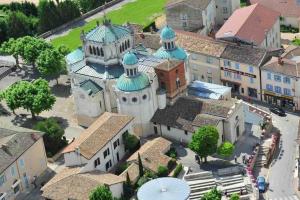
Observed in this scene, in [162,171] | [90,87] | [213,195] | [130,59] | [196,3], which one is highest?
[130,59]

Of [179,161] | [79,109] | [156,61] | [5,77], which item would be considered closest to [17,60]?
[5,77]

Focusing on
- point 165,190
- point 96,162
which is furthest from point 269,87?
point 165,190

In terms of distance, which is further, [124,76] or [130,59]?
[124,76]

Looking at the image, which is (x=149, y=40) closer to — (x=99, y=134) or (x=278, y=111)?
(x=278, y=111)

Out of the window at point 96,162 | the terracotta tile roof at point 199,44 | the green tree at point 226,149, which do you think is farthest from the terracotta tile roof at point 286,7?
the window at point 96,162

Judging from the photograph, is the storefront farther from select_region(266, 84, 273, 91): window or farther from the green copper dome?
the green copper dome

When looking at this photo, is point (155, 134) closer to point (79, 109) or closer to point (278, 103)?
point (79, 109)

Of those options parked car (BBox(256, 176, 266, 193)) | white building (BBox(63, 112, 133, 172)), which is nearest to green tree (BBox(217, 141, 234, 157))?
parked car (BBox(256, 176, 266, 193))
